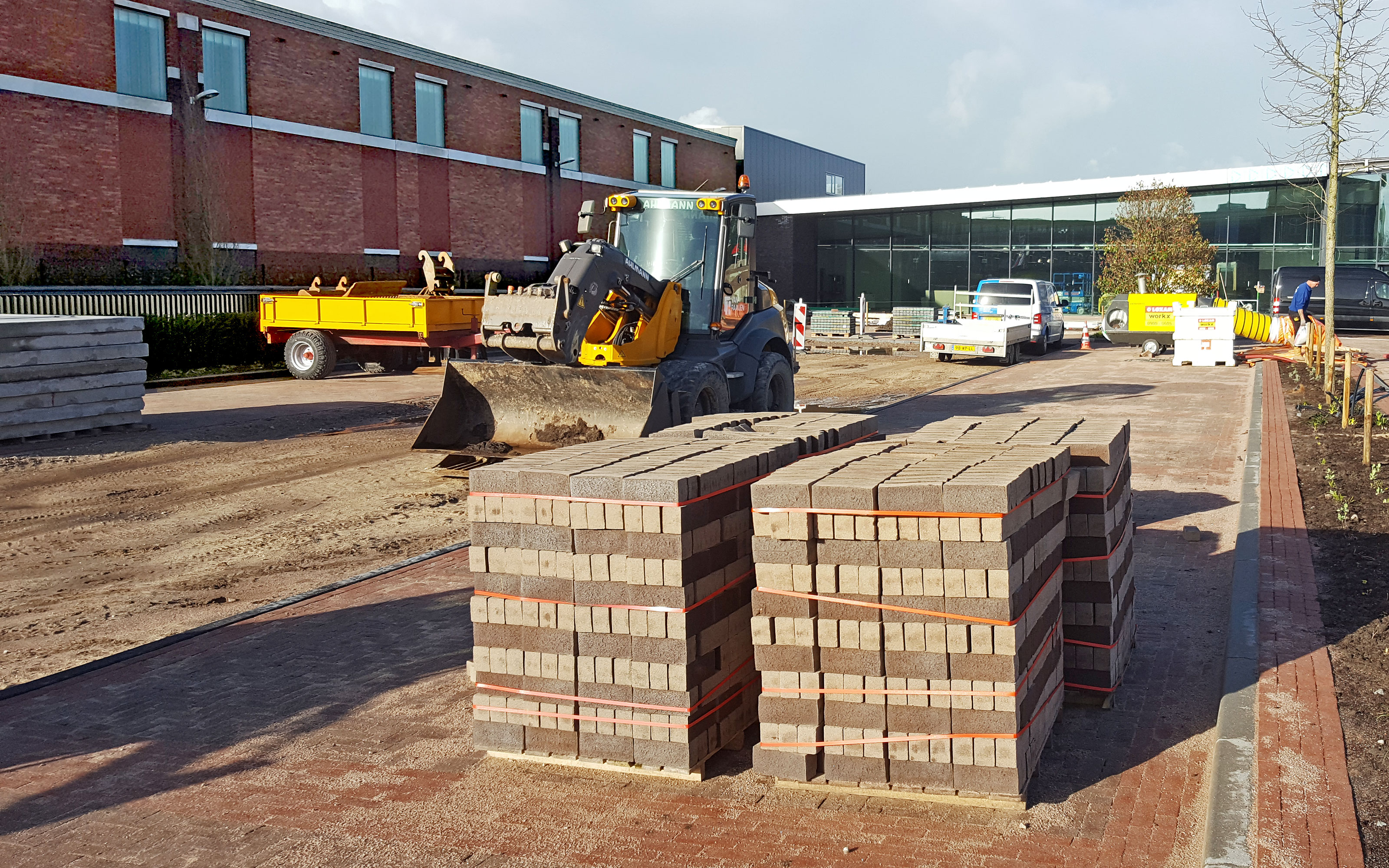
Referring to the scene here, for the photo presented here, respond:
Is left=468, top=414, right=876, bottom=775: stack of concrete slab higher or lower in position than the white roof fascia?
lower

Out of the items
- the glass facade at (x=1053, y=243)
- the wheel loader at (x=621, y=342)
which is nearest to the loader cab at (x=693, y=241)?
the wheel loader at (x=621, y=342)

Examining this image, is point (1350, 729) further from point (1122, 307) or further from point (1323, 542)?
point (1122, 307)

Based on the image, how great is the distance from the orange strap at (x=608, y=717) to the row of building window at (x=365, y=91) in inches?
1096

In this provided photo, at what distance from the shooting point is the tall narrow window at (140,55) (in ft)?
94.0

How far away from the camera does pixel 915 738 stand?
5.06 m

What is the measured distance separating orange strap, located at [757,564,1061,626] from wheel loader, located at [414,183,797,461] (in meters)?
6.73

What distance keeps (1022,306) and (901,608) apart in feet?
94.6

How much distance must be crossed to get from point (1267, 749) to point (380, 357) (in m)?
22.4

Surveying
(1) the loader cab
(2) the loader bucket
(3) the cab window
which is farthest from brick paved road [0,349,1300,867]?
(3) the cab window

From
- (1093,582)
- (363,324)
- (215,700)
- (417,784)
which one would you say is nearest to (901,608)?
(1093,582)

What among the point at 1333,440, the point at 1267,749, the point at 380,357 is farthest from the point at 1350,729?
the point at 380,357

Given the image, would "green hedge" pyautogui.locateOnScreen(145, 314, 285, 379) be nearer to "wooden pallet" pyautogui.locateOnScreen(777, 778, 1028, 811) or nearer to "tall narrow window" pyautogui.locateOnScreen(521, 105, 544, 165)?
"tall narrow window" pyautogui.locateOnScreen(521, 105, 544, 165)

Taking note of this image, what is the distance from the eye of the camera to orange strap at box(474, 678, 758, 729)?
5.32m

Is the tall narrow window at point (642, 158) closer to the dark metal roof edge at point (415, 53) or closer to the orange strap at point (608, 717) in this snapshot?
the dark metal roof edge at point (415, 53)
